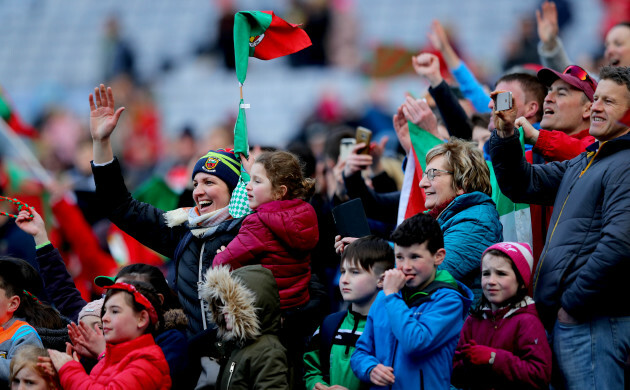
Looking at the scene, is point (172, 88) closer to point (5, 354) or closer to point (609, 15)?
point (609, 15)

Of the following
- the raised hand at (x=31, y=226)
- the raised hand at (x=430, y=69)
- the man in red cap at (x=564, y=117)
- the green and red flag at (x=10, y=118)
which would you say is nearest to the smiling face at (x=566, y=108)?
the man in red cap at (x=564, y=117)

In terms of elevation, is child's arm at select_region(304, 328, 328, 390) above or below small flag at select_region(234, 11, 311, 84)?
below

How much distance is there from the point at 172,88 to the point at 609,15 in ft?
27.9

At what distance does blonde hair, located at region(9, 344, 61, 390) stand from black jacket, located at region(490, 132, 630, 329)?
2530 mm

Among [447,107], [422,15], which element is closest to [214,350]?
[447,107]

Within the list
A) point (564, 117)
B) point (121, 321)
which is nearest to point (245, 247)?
point (121, 321)

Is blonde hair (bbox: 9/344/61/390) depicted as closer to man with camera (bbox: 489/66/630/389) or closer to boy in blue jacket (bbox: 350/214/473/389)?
boy in blue jacket (bbox: 350/214/473/389)

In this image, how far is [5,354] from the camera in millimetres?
5133

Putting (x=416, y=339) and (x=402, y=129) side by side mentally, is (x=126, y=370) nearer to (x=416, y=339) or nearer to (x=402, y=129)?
(x=416, y=339)

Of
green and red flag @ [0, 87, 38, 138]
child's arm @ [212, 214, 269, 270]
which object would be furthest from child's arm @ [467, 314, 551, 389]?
green and red flag @ [0, 87, 38, 138]

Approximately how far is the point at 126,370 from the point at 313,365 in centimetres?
97

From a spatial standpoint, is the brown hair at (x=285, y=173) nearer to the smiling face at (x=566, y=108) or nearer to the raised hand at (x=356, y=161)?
the raised hand at (x=356, y=161)

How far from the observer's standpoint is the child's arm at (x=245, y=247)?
16.1 feet

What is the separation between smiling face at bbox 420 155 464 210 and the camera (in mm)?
4969
